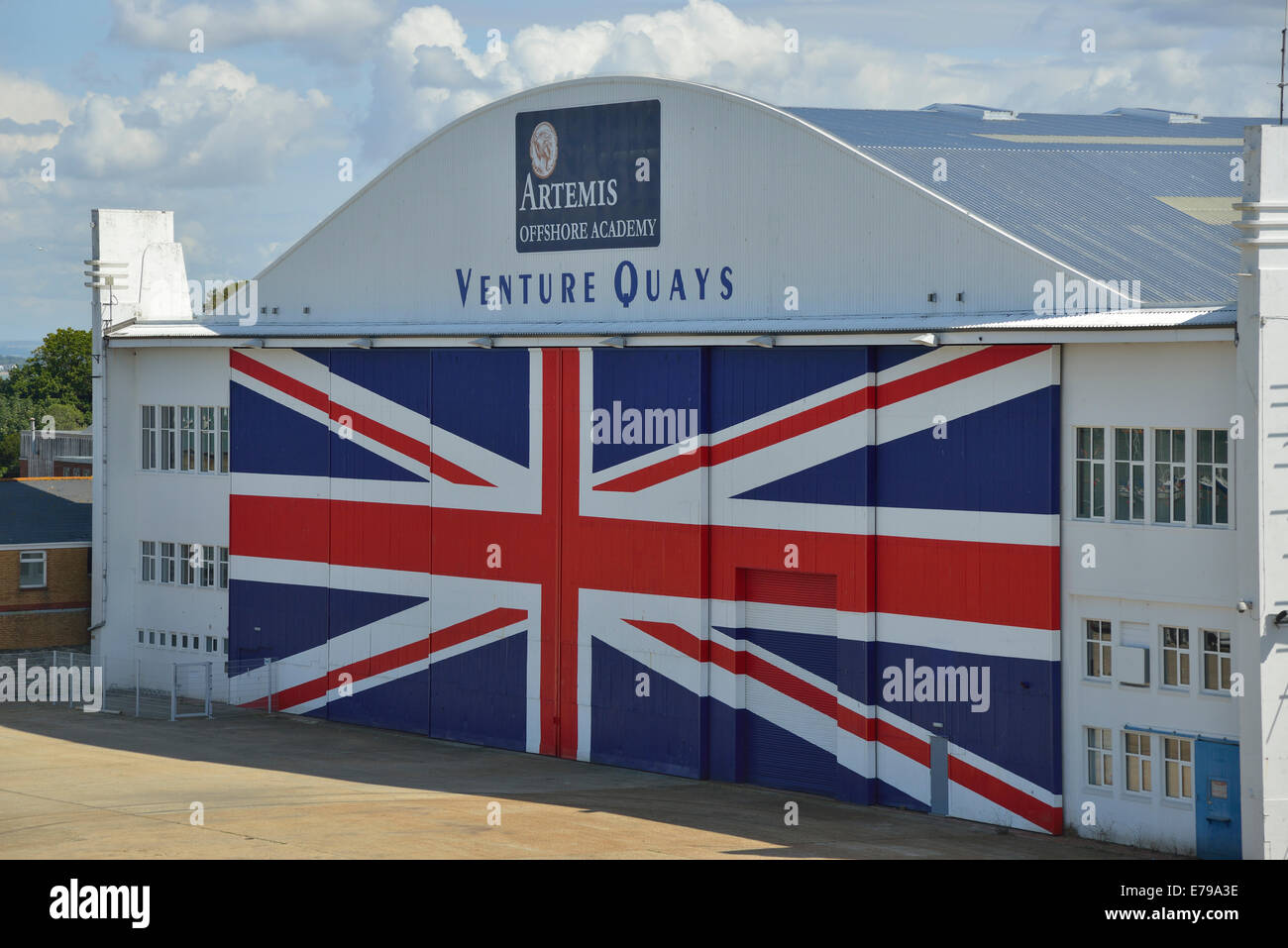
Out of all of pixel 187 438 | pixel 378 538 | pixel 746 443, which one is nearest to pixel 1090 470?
pixel 746 443

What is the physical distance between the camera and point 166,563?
41531 millimetres

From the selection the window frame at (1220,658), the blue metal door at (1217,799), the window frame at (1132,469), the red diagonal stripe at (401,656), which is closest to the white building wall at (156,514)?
the red diagonal stripe at (401,656)

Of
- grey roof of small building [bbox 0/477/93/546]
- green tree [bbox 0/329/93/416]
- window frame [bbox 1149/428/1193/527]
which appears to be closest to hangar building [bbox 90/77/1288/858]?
window frame [bbox 1149/428/1193/527]

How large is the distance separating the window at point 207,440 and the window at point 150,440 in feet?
6.21

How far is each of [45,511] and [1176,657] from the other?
3177 cm

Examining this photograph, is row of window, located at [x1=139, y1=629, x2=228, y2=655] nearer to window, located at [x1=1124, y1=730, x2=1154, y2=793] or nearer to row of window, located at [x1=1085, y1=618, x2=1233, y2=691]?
row of window, located at [x1=1085, y1=618, x2=1233, y2=691]

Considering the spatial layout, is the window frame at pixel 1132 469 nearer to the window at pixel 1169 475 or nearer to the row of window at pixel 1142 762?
the window at pixel 1169 475

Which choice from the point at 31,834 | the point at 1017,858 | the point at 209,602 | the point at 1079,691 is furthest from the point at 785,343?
the point at 209,602

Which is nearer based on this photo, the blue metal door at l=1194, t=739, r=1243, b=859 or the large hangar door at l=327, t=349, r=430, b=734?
the blue metal door at l=1194, t=739, r=1243, b=859

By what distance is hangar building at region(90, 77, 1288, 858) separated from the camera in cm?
2441

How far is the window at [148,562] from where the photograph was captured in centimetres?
4184

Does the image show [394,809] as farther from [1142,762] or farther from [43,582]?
[43,582]

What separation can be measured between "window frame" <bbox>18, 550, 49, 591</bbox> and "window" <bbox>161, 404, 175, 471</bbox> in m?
4.31

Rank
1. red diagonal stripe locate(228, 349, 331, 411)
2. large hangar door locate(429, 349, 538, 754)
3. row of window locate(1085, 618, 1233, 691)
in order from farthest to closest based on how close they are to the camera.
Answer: red diagonal stripe locate(228, 349, 331, 411) → large hangar door locate(429, 349, 538, 754) → row of window locate(1085, 618, 1233, 691)
